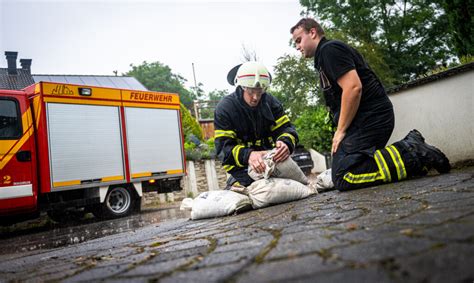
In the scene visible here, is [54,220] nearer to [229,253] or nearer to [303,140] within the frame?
[229,253]

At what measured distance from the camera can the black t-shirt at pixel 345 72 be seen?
3277 mm

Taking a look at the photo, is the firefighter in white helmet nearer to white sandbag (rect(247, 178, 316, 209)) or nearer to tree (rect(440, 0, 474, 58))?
white sandbag (rect(247, 178, 316, 209))

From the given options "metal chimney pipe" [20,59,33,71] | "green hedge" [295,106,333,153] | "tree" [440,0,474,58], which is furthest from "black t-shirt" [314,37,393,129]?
"metal chimney pipe" [20,59,33,71]

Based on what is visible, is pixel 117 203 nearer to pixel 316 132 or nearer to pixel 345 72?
pixel 345 72

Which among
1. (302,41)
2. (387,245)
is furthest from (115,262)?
(302,41)

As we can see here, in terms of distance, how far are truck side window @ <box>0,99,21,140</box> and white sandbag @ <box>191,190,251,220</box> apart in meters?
4.24

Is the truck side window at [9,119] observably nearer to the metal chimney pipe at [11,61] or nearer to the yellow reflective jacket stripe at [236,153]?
the yellow reflective jacket stripe at [236,153]

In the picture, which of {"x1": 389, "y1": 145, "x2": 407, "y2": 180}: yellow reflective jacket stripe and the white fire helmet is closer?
{"x1": 389, "y1": 145, "x2": 407, "y2": 180}: yellow reflective jacket stripe

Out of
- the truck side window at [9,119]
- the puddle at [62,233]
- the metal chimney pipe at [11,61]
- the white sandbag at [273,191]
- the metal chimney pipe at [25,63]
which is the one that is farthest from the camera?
the metal chimney pipe at [25,63]

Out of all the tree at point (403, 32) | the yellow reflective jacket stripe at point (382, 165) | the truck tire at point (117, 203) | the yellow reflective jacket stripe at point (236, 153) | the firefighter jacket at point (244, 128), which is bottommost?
the truck tire at point (117, 203)

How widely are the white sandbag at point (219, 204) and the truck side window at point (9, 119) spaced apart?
4.24 metres

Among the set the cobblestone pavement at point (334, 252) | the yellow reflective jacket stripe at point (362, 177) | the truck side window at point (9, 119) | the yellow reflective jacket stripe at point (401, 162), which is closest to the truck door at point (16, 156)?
the truck side window at point (9, 119)

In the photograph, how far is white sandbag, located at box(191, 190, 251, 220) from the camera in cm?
333

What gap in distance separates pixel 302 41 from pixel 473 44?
8089 millimetres
